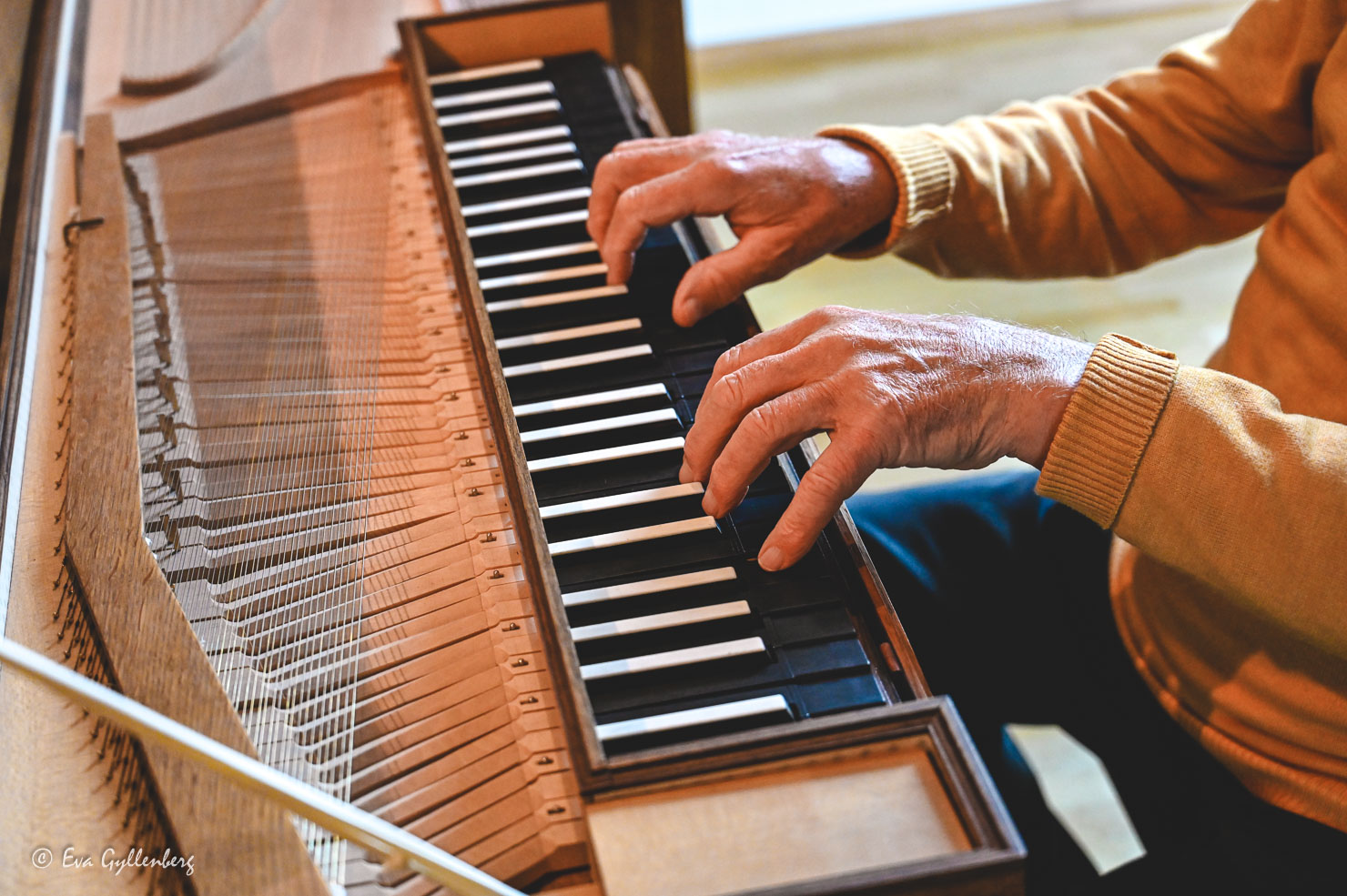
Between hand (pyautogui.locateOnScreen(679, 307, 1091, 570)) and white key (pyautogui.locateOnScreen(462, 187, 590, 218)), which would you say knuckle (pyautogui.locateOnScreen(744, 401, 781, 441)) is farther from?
white key (pyautogui.locateOnScreen(462, 187, 590, 218))

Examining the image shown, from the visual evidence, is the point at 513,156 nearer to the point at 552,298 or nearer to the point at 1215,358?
the point at 552,298

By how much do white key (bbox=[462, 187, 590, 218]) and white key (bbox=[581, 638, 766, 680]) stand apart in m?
0.69

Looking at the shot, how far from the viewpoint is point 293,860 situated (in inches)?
27.7

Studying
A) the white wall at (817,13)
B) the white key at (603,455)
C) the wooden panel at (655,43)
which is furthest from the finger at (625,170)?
the white wall at (817,13)

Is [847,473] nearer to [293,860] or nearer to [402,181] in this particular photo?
[293,860]

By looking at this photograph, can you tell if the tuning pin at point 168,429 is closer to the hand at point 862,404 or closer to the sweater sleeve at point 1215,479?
the hand at point 862,404

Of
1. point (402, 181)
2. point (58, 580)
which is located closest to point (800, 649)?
point (58, 580)

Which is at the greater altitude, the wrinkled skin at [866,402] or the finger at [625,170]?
the finger at [625,170]

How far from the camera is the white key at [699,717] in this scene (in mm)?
809

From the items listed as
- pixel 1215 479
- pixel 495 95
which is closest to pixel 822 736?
pixel 1215 479

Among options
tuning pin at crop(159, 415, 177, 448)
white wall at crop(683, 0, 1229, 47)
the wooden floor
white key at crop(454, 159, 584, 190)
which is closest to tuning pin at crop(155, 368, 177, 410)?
tuning pin at crop(159, 415, 177, 448)

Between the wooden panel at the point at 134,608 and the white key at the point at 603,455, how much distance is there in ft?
1.10

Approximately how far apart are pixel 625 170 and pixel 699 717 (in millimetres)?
679

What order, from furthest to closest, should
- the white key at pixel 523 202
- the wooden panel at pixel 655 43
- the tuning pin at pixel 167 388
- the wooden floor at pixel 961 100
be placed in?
the wooden floor at pixel 961 100 < the wooden panel at pixel 655 43 < the white key at pixel 523 202 < the tuning pin at pixel 167 388
